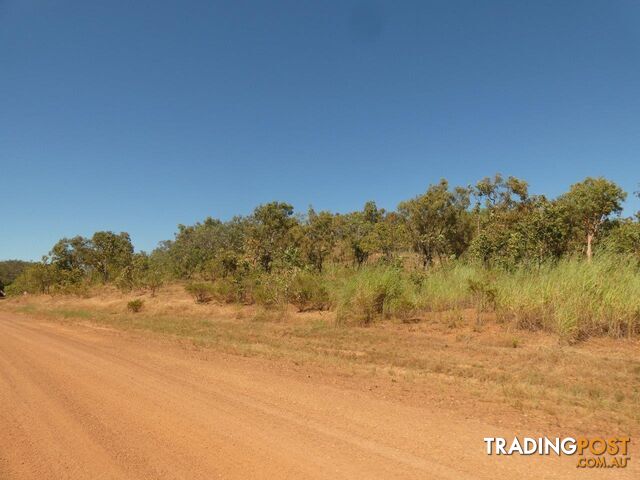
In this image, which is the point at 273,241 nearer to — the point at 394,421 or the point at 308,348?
the point at 308,348

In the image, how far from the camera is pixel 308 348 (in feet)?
36.6

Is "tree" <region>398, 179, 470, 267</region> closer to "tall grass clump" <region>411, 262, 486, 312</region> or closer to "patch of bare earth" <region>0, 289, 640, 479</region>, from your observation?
"tall grass clump" <region>411, 262, 486, 312</region>

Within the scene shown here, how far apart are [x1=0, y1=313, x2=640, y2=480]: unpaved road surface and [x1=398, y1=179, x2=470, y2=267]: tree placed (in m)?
29.4

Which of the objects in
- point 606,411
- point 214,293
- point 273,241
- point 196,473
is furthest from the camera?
point 273,241

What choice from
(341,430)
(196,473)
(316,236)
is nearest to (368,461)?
(341,430)

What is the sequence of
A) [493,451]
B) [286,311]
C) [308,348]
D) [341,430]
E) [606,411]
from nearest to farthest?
[493,451] → [341,430] → [606,411] → [308,348] → [286,311]

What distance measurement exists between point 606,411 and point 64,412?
7161 millimetres

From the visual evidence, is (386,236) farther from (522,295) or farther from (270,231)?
(522,295)

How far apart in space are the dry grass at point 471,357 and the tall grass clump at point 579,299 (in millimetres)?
427

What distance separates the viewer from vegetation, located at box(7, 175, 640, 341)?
38.1 ft

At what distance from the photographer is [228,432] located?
16.1ft

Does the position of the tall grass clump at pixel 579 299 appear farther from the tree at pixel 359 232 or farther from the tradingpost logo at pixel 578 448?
the tree at pixel 359 232

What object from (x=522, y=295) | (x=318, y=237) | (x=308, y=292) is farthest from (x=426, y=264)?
(x=522, y=295)

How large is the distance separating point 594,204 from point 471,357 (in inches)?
1094
